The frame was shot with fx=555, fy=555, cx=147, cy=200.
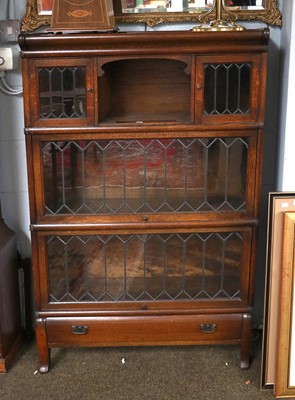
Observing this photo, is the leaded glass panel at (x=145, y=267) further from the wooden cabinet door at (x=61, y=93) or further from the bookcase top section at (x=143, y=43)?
the bookcase top section at (x=143, y=43)

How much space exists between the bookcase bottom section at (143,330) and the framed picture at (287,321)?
0.21m

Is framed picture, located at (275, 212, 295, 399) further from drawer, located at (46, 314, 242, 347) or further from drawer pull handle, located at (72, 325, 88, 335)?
drawer pull handle, located at (72, 325, 88, 335)

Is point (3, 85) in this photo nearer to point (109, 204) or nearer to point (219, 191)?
point (109, 204)

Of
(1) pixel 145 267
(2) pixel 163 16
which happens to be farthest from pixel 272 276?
(2) pixel 163 16

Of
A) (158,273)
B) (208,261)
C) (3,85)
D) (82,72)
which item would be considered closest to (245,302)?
(208,261)

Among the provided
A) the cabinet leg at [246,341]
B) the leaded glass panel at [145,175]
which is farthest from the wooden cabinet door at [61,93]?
the cabinet leg at [246,341]

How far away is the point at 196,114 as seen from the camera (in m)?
2.27

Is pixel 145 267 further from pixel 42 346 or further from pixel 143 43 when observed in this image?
pixel 143 43

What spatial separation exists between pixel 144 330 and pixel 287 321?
625 mm

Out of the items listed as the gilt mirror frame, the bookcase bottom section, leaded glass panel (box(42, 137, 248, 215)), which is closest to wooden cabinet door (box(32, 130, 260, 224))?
leaded glass panel (box(42, 137, 248, 215))

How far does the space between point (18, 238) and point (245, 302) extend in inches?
46.5

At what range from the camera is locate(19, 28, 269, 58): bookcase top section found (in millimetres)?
2172

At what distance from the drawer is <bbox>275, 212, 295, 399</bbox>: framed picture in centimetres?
→ 24

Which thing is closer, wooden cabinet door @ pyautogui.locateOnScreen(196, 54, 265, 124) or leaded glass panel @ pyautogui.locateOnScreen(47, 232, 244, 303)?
wooden cabinet door @ pyautogui.locateOnScreen(196, 54, 265, 124)
